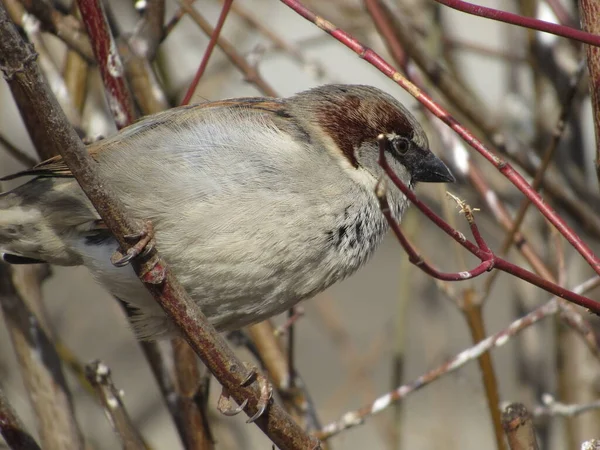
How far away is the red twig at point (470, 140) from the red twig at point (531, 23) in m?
0.22

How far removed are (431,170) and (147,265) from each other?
1.09m

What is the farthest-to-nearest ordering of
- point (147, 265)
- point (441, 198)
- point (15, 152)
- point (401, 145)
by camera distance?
point (441, 198)
point (15, 152)
point (401, 145)
point (147, 265)

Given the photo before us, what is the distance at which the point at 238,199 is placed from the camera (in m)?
2.18

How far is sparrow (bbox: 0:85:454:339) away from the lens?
2193 millimetres

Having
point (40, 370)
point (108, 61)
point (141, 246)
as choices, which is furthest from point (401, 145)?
point (40, 370)

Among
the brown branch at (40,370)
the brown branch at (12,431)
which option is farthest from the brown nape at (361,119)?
the brown branch at (12,431)

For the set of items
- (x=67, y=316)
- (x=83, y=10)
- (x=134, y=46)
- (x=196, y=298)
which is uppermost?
(x=67, y=316)

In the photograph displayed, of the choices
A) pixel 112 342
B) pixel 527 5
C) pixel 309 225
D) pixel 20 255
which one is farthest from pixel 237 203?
pixel 112 342

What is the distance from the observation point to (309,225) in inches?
88.1

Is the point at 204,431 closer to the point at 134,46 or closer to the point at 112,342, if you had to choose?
the point at 134,46

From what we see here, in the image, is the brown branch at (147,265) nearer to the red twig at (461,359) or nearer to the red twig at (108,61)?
the red twig at (461,359)

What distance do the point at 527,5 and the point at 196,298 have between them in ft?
5.38

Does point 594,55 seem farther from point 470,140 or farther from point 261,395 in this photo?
point 261,395

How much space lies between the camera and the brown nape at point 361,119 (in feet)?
8.32
